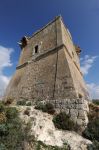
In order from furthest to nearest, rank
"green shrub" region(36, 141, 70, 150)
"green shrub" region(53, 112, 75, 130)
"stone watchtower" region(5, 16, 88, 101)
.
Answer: "stone watchtower" region(5, 16, 88, 101) → "green shrub" region(53, 112, 75, 130) → "green shrub" region(36, 141, 70, 150)

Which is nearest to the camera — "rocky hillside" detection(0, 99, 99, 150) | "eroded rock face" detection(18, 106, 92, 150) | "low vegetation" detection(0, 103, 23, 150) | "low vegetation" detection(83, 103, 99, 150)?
"low vegetation" detection(0, 103, 23, 150)

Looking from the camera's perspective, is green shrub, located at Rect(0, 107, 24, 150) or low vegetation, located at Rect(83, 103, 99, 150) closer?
green shrub, located at Rect(0, 107, 24, 150)

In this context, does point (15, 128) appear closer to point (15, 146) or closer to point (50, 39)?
point (15, 146)

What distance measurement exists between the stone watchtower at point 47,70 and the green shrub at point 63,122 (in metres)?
1.68

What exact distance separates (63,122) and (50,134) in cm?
141

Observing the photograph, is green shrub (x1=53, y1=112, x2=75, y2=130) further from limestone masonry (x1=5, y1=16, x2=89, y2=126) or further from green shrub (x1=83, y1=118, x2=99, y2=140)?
green shrub (x1=83, y1=118, x2=99, y2=140)

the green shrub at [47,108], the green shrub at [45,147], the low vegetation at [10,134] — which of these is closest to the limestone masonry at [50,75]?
the green shrub at [47,108]

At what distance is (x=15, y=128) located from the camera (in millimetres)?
7055

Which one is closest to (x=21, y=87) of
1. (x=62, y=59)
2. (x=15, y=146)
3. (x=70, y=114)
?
(x=62, y=59)

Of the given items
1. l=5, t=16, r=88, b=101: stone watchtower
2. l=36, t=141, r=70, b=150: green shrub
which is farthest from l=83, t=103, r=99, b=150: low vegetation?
l=5, t=16, r=88, b=101: stone watchtower

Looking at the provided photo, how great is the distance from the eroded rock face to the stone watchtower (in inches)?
107

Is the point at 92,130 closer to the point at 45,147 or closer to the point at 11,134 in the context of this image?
the point at 45,147

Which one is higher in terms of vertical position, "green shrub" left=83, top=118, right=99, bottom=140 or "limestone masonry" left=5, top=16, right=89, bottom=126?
"limestone masonry" left=5, top=16, right=89, bottom=126

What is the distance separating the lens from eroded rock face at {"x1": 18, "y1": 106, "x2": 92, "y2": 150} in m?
8.03
